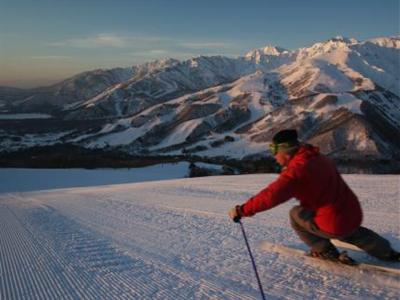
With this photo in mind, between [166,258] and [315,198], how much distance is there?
2926mm

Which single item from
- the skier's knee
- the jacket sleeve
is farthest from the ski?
the jacket sleeve

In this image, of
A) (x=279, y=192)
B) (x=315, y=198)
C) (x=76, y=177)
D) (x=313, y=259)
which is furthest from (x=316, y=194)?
(x=76, y=177)

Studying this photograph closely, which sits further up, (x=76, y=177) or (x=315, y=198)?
(x=315, y=198)

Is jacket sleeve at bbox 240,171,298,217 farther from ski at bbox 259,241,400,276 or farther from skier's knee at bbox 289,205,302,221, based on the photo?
ski at bbox 259,241,400,276

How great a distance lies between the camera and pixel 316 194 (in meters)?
6.22

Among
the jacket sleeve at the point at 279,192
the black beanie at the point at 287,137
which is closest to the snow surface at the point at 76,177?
the black beanie at the point at 287,137

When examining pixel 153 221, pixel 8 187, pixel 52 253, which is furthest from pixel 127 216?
pixel 8 187

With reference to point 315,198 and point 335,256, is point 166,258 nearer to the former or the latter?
point 335,256

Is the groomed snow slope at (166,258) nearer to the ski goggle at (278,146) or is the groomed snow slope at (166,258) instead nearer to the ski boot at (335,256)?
the ski boot at (335,256)

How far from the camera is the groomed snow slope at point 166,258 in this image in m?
6.39

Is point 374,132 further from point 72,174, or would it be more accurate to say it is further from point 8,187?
point 8,187

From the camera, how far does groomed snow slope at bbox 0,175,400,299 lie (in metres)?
6.39

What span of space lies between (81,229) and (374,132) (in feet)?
376

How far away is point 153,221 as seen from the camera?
12141mm
